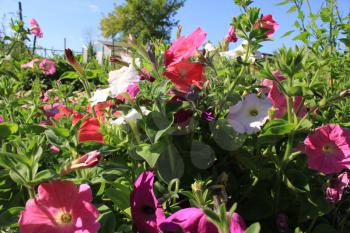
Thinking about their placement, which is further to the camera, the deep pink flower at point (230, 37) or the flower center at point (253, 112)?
the deep pink flower at point (230, 37)

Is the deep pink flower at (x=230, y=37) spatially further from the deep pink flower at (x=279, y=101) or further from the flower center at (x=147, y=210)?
the flower center at (x=147, y=210)

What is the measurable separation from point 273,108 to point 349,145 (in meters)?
0.19

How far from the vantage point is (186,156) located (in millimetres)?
968

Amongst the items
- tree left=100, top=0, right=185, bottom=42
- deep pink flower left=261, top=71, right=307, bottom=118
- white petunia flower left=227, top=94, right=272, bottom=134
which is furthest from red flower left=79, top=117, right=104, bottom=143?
tree left=100, top=0, right=185, bottom=42

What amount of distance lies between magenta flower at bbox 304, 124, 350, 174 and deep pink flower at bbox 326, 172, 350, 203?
42mm

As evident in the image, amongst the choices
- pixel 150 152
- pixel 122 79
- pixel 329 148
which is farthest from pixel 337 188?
pixel 122 79

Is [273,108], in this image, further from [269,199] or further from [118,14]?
[118,14]

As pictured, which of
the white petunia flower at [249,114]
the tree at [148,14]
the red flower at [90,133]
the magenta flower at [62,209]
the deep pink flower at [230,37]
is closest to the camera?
the magenta flower at [62,209]

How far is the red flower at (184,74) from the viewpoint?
1.01 meters

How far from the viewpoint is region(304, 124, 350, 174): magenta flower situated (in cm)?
97

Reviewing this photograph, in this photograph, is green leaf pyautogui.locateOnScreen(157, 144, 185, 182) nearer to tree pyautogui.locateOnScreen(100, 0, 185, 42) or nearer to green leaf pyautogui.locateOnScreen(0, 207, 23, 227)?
green leaf pyautogui.locateOnScreen(0, 207, 23, 227)

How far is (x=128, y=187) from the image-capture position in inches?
37.6

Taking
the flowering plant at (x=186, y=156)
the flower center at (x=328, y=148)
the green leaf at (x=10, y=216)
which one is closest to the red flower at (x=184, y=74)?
the flowering plant at (x=186, y=156)

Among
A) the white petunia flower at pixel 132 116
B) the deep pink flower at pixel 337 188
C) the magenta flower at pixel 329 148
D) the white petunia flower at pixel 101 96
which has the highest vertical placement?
the white petunia flower at pixel 101 96
